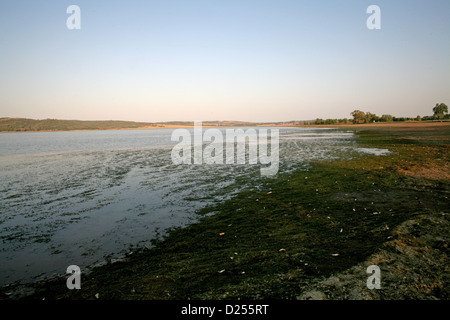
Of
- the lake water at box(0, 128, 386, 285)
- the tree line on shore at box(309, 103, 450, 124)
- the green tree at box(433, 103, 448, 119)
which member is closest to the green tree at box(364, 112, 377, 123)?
the tree line on shore at box(309, 103, 450, 124)

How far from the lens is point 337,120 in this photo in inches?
7274

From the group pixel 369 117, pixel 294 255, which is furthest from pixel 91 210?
pixel 369 117

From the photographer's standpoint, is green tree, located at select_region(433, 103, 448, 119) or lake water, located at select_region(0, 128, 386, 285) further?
green tree, located at select_region(433, 103, 448, 119)

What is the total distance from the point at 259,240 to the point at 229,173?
39.4ft

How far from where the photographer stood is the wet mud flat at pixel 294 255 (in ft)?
15.5

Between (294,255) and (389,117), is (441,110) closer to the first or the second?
(389,117)

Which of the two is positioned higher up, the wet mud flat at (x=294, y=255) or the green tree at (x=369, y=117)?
the green tree at (x=369, y=117)

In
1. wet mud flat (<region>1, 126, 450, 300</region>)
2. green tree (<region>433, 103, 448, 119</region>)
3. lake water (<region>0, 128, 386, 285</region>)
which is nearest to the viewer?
wet mud flat (<region>1, 126, 450, 300</region>)

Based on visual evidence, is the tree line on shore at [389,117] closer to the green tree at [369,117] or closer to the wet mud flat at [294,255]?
the green tree at [369,117]

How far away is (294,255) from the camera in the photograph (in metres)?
6.08

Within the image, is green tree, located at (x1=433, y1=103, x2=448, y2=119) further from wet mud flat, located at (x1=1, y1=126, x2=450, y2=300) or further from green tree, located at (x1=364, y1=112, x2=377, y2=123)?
wet mud flat, located at (x1=1, y1=126, x2=450, y2=300)

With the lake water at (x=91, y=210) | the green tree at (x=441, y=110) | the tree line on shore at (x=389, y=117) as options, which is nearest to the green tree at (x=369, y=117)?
the tree line on shore at (x=389, y=117)

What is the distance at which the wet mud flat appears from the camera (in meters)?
4.74
